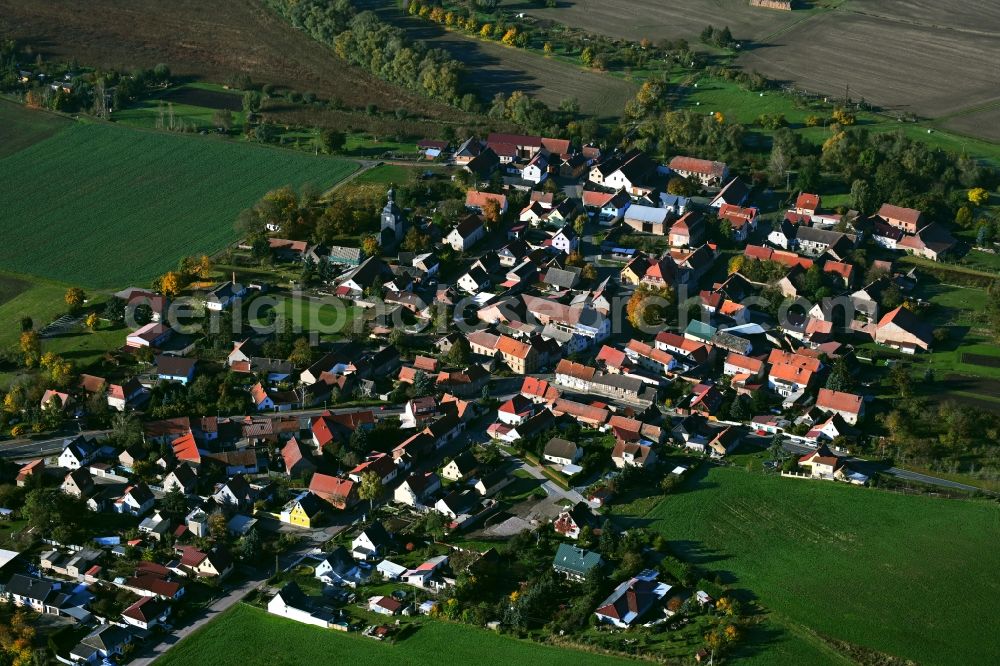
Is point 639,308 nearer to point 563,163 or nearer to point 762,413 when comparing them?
point 762,413

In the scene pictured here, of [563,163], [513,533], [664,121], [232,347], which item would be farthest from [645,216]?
[513,533]

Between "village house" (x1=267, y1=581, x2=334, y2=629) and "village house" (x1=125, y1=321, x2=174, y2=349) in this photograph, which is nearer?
"village house" (x1=267, y1=581, x2=334, y2=629)

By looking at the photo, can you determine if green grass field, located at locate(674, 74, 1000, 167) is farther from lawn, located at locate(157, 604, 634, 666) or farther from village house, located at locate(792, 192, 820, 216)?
lawn, located at locate(157, 604, 634, 666)

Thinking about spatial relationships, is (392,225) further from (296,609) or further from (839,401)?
(296,609)

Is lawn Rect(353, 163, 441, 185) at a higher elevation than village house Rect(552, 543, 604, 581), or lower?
higher

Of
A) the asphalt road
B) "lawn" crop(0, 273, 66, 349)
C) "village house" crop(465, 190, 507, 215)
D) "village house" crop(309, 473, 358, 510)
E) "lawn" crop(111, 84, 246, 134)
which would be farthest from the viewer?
"lawn" crop(111, 84, 246, 134)

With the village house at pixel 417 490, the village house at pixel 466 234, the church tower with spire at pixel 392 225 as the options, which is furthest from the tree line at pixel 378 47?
the village house at pixel 417 490

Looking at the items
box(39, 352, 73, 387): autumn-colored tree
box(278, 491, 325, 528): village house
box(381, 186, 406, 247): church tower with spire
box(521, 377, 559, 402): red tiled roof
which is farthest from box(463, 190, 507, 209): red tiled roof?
box(278, 491, 325, 528): village house
